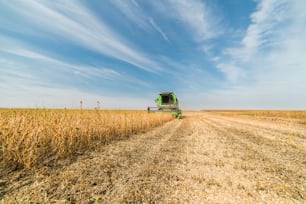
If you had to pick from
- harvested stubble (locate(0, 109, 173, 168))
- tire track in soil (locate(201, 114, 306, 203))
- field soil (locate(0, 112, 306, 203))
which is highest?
harvested stubble (locate(0, 109, 173, 168))

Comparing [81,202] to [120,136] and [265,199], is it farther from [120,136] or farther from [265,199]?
[120,136]

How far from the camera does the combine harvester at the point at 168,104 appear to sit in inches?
671

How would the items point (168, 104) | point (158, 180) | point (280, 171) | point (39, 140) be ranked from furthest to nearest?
1. point (168, 104)
2. point (39, 140)
3. point (280, 171)
4. point (158, 180)

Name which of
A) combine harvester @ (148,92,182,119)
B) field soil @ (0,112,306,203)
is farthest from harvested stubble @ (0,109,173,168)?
combine harvester @ (148,92,182,119)

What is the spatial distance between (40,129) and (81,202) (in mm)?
2108

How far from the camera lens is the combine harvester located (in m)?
17.0

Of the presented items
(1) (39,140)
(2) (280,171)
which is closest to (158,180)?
(2) (280,171)

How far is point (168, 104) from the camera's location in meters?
18.0

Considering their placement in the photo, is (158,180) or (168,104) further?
(168,104)

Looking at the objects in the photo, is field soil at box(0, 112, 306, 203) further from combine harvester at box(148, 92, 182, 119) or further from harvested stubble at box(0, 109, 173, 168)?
combine harvester at box(148, 92, 182, 119)

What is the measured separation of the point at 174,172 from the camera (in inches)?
101

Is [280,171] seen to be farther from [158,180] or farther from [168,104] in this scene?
[168,104]

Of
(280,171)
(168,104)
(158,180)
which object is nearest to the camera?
(158,180)

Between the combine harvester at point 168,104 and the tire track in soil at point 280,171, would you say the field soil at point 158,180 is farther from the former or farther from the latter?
the combine harvester at point 168,104
